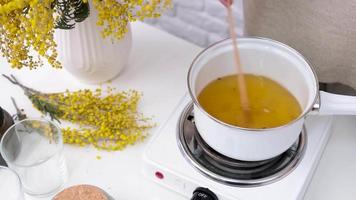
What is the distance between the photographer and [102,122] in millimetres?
932

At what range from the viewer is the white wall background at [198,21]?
115 centimetres

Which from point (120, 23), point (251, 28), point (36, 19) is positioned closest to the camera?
point (36, 19)

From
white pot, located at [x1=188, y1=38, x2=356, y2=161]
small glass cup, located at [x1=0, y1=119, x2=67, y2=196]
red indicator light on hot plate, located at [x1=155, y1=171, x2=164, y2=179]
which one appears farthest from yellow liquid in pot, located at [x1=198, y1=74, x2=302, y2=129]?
small glass cup, located at [x1=0, y1=119, x2=67, y2=196]

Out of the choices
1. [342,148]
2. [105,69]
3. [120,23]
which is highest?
[120,23]

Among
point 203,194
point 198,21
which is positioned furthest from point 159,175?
point 198,21

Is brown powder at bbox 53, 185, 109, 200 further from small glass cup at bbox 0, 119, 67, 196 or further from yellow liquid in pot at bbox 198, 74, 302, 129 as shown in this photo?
yellow liquid in pot at bbox 198, 74, 302, 129

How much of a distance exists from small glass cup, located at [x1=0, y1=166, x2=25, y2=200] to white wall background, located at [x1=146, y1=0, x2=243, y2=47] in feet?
1.77

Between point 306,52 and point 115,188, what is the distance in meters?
0.39

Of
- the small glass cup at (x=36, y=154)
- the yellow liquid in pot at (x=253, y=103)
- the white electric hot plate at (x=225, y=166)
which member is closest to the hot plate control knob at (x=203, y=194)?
the white electric hot plate at (x=225, y=166)

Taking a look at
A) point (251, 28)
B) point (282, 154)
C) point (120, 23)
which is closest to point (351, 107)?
point (282, 154)

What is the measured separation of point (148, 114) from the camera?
977 mm

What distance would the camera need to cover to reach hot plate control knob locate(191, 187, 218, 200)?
801 millimetres

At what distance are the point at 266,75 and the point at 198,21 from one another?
1.14ft

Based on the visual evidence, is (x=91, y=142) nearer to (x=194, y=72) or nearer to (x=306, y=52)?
(x=194, y=72)
